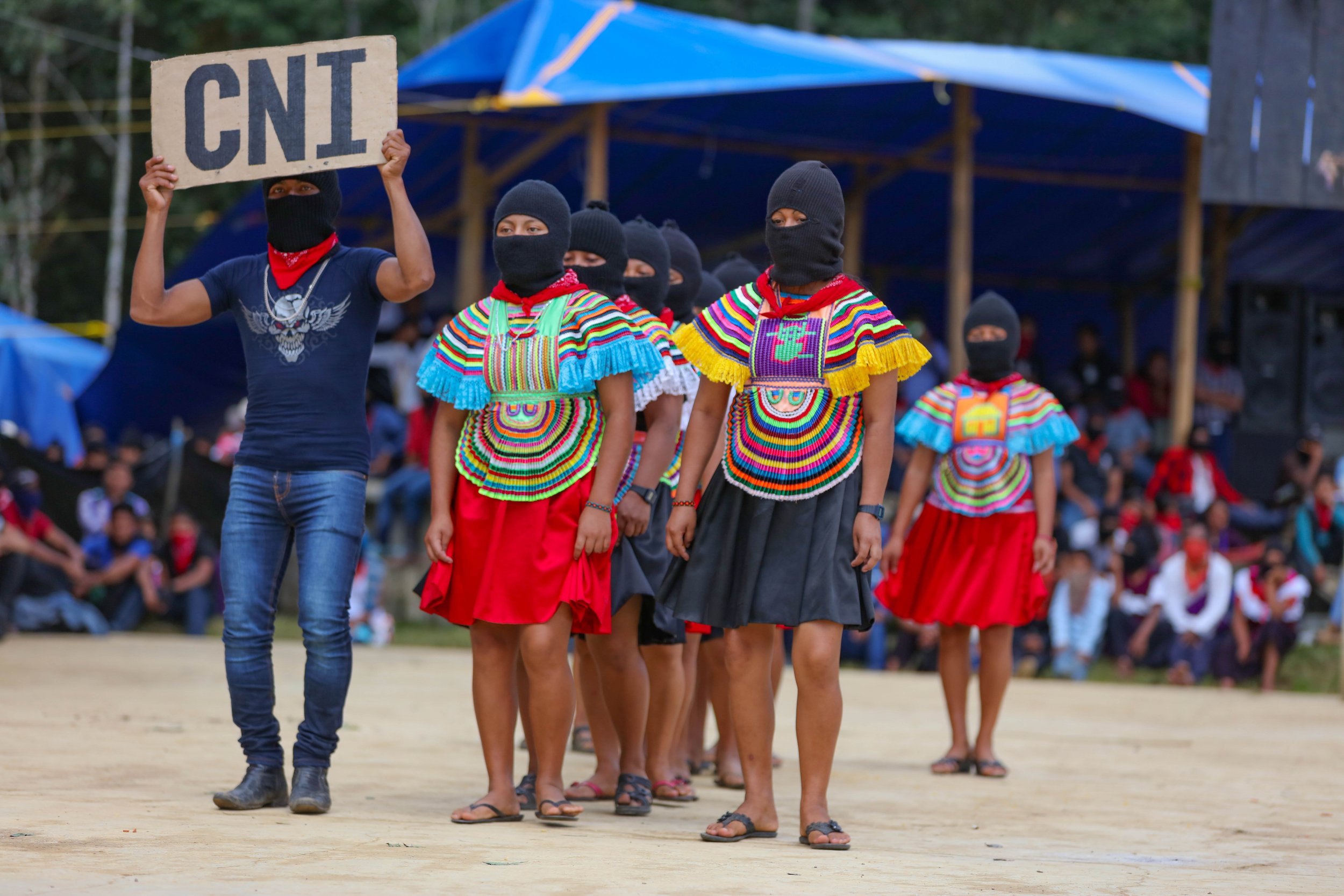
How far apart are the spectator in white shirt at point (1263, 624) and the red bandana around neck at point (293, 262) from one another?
29.8ft

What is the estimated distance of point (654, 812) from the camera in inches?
221

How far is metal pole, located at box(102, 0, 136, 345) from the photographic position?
29.7 metres

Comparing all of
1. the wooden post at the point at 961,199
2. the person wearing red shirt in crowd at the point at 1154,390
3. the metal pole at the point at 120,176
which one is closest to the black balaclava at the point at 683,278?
the wooden post at the point at 961,199

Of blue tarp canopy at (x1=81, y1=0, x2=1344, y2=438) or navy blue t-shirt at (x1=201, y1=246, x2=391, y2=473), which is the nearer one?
navy blue t-shirt at (x1=201, y1=246, x2=391, y2=473)

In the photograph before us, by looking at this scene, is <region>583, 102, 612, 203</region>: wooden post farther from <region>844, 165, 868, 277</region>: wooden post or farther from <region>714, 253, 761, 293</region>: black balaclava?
→ <region>714, 253, 761, 293</region>: black balaclava

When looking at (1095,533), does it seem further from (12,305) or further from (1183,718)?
(12,305)

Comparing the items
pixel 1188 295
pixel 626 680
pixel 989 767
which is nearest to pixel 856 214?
pixel 1188 295


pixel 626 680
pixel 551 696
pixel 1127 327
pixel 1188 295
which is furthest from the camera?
pixel 1127 327

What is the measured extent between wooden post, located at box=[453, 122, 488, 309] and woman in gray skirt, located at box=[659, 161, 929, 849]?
11098 millimetres

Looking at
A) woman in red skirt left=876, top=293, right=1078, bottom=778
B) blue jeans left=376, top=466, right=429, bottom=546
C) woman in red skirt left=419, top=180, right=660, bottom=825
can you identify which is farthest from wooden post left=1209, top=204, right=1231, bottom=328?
woman in red skirt left=419, top=180, right=660, bottom=825

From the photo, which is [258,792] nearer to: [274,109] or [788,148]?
[274,109]

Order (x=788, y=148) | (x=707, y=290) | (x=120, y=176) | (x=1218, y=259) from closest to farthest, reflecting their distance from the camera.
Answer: (x=707, y=290) < (x=788, y=148) < (x=1218, y=259) < (x=120, y=176)

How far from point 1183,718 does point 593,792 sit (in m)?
5.35

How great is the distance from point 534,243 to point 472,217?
11.2m
